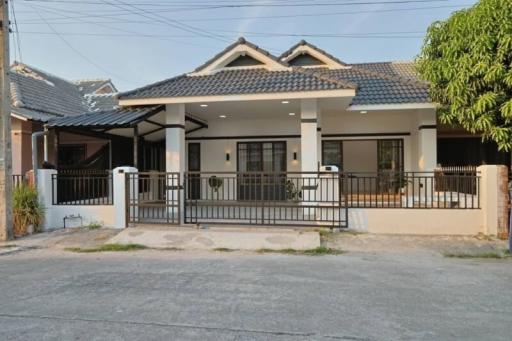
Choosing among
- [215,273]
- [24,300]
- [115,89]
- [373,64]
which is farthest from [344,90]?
[115,89]

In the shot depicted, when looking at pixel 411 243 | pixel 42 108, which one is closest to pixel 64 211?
pixel 42 108

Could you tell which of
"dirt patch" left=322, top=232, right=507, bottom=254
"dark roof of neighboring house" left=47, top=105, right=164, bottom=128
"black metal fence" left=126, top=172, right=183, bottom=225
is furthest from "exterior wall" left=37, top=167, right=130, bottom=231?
"dirt patch" left=322, top=232, right=507, bottom=254

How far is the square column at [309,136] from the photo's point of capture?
11.5m

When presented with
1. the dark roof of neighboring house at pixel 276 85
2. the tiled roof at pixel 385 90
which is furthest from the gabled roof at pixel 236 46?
the tiled roof at pixel 385 90

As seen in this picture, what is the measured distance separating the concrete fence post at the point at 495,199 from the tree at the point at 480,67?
0.77m

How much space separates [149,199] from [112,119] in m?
2.47

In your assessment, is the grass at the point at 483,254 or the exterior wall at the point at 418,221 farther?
the exterior wall at the point at 418,221

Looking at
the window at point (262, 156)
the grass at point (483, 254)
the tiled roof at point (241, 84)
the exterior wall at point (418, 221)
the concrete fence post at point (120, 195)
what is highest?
the tiled roof at point (241, 84)

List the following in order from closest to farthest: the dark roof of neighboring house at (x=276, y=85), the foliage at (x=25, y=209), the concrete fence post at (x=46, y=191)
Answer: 1. the foliage at (x=25, y=209)
2. the concrete fence post at (x=46, y=191)
3. the dark roof of neighboring house at (x=276, y=85)

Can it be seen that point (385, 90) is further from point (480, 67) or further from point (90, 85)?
point (90, 85)

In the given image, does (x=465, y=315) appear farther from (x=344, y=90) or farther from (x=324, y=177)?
(x=344, y=90)

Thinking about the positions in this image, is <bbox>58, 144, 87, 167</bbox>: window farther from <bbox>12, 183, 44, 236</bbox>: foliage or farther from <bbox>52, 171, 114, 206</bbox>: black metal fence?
<bbox>12, 183, 44, 236</bbox>: foliage

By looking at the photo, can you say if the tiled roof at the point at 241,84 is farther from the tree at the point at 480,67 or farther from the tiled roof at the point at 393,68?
the tiled roof at the point at 393,68

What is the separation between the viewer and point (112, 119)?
37.4 ft
